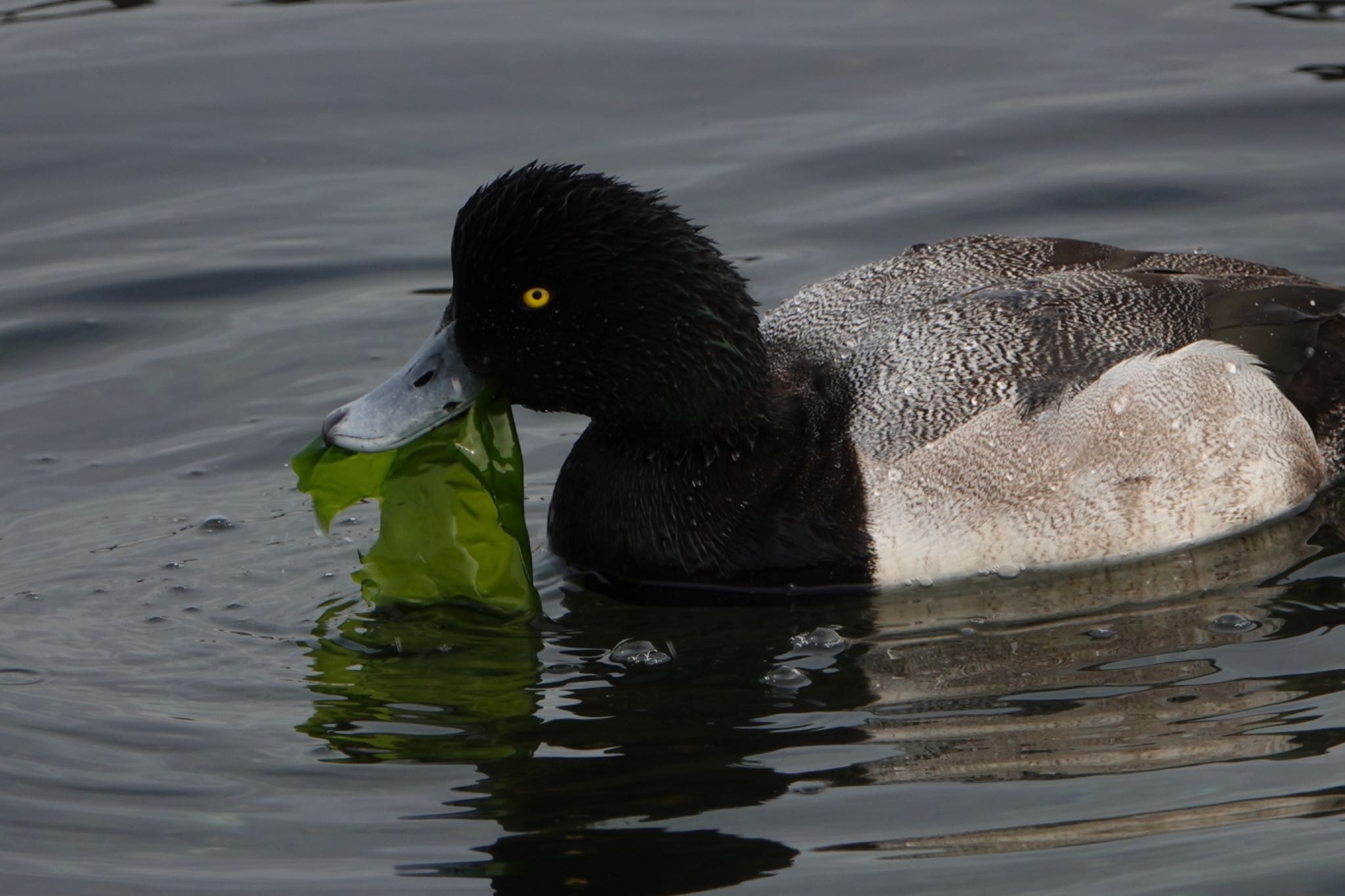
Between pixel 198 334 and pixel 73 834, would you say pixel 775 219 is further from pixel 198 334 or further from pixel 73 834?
pixel 73 834

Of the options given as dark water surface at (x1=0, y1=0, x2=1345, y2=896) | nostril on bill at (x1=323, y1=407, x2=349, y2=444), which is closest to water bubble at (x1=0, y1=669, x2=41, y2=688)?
dark water surface at (x1=0, y1=0, x2=1345, y2=896)

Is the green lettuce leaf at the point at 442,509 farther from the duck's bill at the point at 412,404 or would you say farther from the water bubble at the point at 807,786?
the water bubble at the point at 807,786

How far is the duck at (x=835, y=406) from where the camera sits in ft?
23.6

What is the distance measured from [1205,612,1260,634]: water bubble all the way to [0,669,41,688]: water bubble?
410 cm

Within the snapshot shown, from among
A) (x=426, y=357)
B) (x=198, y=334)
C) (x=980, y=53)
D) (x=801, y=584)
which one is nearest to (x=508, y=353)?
(x=426, y=357)

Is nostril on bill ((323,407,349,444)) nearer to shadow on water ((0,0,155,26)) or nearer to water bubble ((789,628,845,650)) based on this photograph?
water bubble ((789,628,845,650))

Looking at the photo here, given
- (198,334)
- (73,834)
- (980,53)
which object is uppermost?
(980,53)

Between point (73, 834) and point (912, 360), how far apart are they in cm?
349

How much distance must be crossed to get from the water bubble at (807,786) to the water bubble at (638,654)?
114 centimetres

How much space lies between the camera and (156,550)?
8.04m

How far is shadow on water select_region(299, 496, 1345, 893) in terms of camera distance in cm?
570

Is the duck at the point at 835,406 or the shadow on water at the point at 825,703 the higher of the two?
the duck at the point at 835,406

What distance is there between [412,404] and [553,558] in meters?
1.09

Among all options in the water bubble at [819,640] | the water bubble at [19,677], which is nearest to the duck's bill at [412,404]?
the water bubble at [19,677]
